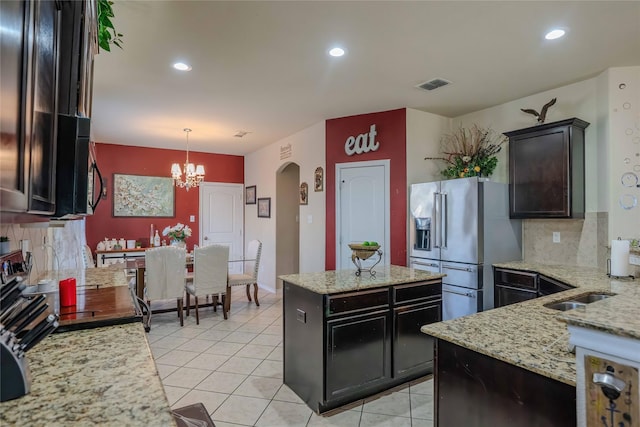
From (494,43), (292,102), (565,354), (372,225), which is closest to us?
(565,354)

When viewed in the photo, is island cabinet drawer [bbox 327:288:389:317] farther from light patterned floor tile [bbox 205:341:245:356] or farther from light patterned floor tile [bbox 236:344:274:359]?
light patterned floor tile [bbox 205:341:245:356]

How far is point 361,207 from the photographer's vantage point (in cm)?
462

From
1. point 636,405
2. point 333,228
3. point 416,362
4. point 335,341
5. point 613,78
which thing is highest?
point 613,78

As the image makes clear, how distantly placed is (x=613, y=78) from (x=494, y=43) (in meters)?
1.38

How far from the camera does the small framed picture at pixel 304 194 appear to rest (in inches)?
213

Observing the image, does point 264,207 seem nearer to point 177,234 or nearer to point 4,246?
point 177,234

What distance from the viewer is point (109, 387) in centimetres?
94

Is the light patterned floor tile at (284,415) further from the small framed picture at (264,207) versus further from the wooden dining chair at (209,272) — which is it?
the small framed picture at (264,207)

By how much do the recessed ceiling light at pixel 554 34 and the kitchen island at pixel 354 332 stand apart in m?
2.00

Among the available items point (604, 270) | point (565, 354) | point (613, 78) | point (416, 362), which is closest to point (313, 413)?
point (416, 362)

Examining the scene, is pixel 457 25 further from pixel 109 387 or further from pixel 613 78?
pixel 109 387

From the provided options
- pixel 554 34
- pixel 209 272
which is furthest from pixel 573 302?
pixel 209 272

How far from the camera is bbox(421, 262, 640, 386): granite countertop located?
1.04 m

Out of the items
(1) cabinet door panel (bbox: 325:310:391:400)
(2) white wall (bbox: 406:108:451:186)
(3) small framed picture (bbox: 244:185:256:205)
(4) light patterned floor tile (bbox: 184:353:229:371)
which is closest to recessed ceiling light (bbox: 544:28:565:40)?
(2) white wall (bbox: 406:108:451:186)
